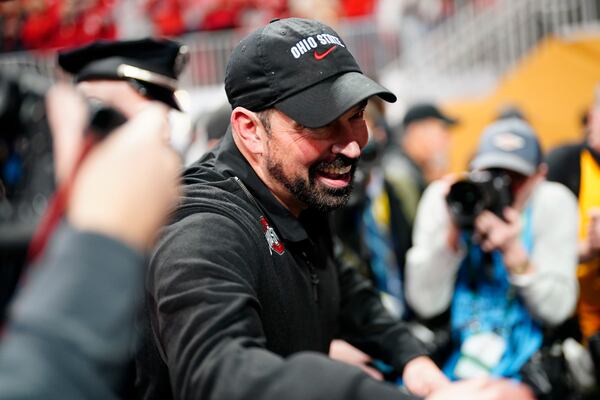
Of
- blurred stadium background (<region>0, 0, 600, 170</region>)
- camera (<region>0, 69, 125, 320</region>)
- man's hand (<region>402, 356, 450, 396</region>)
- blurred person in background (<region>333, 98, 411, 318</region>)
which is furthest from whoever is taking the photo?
blurred stadium background (<region>0, 0, 600, 170</region>)

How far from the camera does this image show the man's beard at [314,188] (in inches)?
76.6

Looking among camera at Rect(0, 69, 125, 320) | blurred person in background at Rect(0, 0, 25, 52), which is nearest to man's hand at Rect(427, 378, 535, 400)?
camera at Rect(0, 69, 125, 320)

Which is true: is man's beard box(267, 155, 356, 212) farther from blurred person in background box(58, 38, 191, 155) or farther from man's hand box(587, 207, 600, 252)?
man's hand box(587, 207, 600, 252)

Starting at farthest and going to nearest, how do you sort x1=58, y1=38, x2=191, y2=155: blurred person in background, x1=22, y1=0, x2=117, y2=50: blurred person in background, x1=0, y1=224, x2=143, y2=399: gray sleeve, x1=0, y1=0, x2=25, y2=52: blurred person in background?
1. x1=22, y1=0, x2=117, y2=50: blurred person in background
2. x1=0, y1=0, x2=25, y2=52: blurred person in background
3. x1=58, y1=38, x2=191, y2=155: blurred person in background
4. x1=0, y1=224, x2=143, y2=399: gray sleeve

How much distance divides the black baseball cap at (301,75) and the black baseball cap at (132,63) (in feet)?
3.70

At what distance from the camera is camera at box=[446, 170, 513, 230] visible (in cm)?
294

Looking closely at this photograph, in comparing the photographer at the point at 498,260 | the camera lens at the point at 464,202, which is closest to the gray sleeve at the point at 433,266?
the photographer at the point at 498,260

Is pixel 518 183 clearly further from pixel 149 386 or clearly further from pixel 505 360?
pixel 149 386

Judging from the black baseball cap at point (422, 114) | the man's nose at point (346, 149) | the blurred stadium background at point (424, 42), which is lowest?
the blurred stadium background at point (424, 42)

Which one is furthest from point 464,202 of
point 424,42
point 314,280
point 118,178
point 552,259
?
point 424,42

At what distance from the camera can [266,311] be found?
179cm

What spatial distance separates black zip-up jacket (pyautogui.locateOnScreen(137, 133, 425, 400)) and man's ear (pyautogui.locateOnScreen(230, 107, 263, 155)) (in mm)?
56

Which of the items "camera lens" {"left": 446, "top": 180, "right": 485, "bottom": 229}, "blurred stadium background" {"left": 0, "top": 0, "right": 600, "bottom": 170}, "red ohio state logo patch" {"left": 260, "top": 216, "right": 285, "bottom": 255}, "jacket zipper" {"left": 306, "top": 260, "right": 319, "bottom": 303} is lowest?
"blurred stadium background" {"left": 0, "top": 0, "right": 600, "bottom": 170}

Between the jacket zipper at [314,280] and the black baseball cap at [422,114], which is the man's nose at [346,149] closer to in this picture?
the jacket zipper at [314,280]
